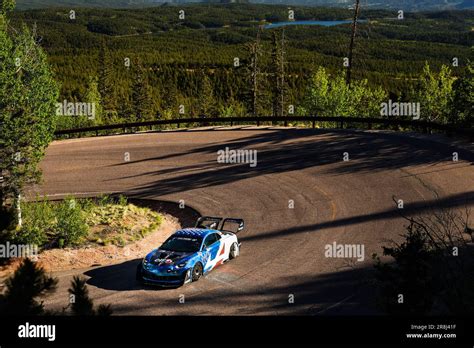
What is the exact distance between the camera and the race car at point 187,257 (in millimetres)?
15828

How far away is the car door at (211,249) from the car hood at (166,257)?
2.12ft

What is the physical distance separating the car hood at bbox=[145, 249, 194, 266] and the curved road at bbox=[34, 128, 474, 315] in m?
0.87

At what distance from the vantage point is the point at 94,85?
273ft

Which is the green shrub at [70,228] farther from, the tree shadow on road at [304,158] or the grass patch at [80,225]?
the tree shadow on road at [304,158]

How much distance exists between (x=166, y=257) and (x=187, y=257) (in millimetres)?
686

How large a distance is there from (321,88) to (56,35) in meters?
153

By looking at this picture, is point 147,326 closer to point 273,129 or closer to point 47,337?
point 47,337

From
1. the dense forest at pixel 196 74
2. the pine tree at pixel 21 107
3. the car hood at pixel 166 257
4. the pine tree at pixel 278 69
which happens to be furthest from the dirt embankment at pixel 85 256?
the pine tree at pixel 278 69

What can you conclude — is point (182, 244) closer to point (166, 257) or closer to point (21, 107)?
point (166, 257)

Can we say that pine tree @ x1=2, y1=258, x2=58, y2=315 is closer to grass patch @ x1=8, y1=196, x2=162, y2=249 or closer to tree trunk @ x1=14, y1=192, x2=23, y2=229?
grass patch @ x1=8, y1=196, x2=162, y2=249

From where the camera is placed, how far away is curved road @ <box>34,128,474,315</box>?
15070 millimetres

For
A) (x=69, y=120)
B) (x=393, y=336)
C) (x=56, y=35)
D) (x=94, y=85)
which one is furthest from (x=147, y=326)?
(x=56, y=35)

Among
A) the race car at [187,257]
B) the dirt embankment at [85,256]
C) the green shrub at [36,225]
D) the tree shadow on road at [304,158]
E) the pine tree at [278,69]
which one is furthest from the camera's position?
the pine tree at [278,69]

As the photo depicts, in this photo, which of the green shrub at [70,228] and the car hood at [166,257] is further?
the green shrub at [70,228]
